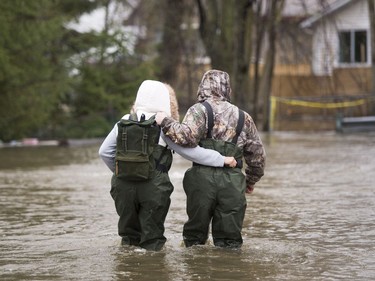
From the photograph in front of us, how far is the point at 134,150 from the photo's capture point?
847 centimetres

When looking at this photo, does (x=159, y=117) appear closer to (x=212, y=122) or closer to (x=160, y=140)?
(x=160, y=140)

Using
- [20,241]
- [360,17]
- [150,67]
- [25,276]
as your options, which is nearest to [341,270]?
[25,276]

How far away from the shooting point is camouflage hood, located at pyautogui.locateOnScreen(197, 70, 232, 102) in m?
8.88

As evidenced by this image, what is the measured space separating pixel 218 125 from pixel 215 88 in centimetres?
35

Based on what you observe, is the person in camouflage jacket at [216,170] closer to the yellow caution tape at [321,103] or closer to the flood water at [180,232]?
the flood water at [180,232]

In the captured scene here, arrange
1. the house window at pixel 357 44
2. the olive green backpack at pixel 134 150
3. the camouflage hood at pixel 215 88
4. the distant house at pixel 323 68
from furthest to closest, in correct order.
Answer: the house window at pixel 357 44 → the distant house at pixel 323 68 → the camouflage hood at pixel 215 88 → the olive green backpack at pixel 134 150

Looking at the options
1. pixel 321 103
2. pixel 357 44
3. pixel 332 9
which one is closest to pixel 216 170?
pixel 321 103

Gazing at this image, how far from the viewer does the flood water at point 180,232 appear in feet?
26.2

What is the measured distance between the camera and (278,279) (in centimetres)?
759

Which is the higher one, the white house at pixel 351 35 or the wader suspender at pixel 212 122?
the white house at pixel 351 35

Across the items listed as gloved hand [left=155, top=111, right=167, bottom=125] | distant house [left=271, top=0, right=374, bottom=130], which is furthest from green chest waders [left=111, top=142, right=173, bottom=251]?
distant house [left=271, top=0, right=374, bottom=130]

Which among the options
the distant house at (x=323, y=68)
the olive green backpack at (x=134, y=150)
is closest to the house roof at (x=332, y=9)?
the distant house at (x=323, y=68)

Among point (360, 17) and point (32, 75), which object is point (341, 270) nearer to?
point (32, 75)

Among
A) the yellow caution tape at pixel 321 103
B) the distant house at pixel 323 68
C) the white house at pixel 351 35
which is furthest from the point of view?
the white house at pixel 351 35
